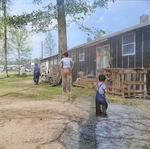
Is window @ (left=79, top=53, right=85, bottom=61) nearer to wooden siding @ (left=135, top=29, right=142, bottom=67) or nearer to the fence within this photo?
wooden siding @ (left=135, top=29, right=142, bottom=67)

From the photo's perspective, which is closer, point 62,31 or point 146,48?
point 146,48

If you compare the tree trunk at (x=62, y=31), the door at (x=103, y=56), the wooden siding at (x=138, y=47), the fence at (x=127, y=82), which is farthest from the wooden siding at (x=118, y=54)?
the tree trunk at (x=62, y=31)

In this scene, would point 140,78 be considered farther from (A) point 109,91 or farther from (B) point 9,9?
(B) point 9,9

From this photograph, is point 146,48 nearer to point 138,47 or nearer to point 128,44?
point 138,47

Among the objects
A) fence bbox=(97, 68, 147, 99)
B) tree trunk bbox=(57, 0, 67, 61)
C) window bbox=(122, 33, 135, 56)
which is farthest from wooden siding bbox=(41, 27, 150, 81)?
tree trunk bbox=(57, 0, 67, 61)

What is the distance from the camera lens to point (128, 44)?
9297 millimetres

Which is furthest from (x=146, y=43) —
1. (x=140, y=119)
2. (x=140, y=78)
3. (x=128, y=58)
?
(x=140, y=119)

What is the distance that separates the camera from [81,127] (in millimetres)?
3035

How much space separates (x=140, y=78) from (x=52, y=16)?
8022mm

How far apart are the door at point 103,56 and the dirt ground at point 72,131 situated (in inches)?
321

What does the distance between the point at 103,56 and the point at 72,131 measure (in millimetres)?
10035

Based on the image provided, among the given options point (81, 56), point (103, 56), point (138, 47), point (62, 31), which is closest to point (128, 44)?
point (138, 47)

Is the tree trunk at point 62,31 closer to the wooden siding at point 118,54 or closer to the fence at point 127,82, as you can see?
the wooden siding at point 118,54

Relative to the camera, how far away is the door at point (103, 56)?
37.8ft
